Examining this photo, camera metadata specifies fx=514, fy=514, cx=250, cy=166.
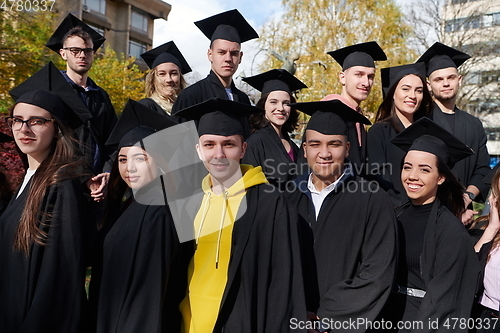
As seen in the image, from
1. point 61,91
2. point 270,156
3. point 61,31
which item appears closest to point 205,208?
point 61,91

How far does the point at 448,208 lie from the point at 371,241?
34.0 inches

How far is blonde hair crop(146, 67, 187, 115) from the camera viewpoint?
5.74 metres

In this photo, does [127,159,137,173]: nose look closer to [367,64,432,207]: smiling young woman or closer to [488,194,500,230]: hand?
[367,64,432,207]: smiling young woman

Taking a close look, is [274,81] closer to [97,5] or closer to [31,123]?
[31,123]

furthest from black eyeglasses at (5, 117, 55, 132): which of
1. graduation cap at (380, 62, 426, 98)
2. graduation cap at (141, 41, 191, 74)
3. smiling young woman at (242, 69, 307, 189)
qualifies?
graduation cap at (380, 62, 426, 98)

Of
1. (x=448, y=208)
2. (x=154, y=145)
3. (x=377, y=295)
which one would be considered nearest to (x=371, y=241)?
(x=377, y=295)

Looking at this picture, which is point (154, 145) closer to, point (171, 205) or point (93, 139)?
point (171, 205)

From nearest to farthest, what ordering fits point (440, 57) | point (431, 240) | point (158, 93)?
1. point (431, 240)
2. point (440, 57)
3. point (158, 93)

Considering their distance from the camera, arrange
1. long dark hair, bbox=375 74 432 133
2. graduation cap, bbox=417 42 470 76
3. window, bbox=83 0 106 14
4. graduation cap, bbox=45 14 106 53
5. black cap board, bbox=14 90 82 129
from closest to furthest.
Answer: black cap board, bbox=14 90 82 129
long dark hair, bbox=375 74 432 133
graduation cap, bbox=417 42 470 76
graduation cap, bbox=45 14 106 53
window, bbox=83 0 106 14

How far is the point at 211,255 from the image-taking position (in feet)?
10.6

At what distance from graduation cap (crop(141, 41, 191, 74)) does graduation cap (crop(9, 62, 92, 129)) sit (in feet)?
7.27

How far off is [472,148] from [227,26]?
2859mm

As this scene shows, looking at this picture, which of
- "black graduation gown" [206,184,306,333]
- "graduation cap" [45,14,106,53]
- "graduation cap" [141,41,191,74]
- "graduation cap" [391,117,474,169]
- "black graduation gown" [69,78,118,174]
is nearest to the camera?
"black graduation gown" [206,184,306,333]

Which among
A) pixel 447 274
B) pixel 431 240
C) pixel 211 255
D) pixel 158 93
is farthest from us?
pixel 158 93
